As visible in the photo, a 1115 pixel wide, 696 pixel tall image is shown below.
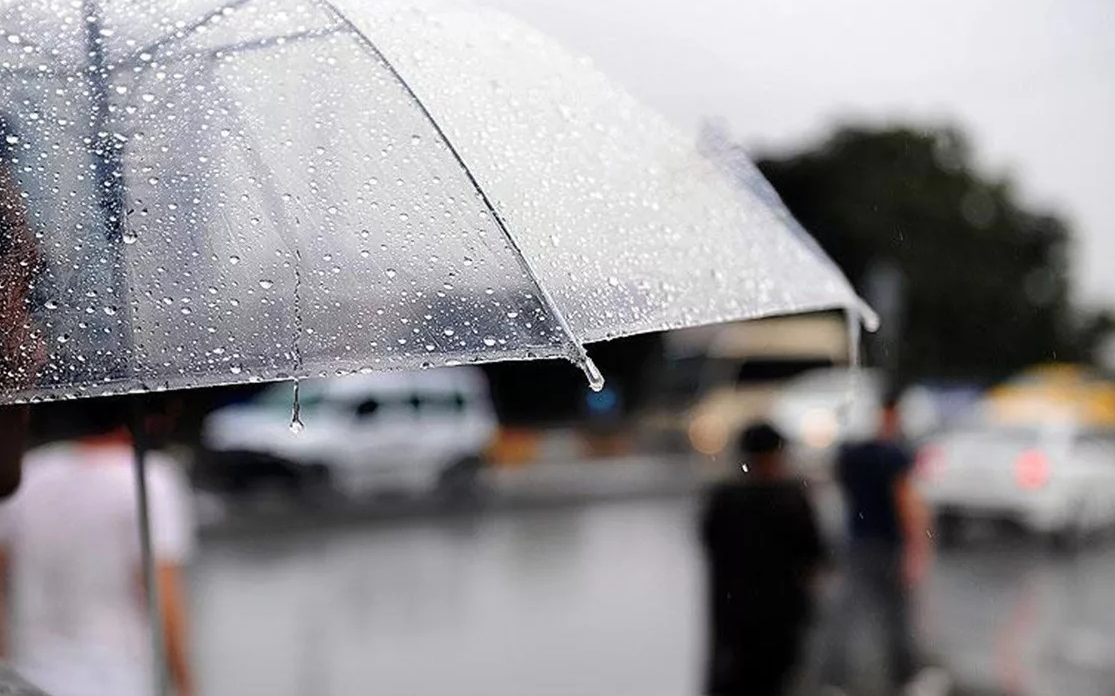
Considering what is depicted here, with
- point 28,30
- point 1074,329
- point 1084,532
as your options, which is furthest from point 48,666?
point 1074,329

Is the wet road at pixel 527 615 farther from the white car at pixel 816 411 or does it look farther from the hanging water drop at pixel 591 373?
the hanging water drop at pixel 591 373

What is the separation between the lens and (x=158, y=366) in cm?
156

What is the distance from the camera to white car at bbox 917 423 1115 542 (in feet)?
39.8

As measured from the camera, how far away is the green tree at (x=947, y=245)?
16734 mm

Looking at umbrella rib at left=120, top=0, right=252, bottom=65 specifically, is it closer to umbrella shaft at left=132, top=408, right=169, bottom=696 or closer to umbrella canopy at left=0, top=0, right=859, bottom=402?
umbrella canopy at left=0, top=0, right=859, bottom=402

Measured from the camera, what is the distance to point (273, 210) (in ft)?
5.37

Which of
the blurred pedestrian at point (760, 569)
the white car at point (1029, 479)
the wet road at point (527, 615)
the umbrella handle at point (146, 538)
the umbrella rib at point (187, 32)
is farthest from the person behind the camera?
the white car at point (1029, 479)

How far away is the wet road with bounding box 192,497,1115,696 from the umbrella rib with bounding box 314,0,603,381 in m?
6.25

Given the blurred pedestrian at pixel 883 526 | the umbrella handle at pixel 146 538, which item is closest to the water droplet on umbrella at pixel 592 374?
the umbrella handle at pixel 146 538

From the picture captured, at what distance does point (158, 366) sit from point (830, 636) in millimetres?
6766

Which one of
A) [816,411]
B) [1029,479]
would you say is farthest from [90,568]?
[816,411]

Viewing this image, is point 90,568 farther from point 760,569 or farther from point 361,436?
point 361,436

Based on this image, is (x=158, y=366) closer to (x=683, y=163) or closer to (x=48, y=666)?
(x=683, y=163)

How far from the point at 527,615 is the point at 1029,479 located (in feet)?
16.0
